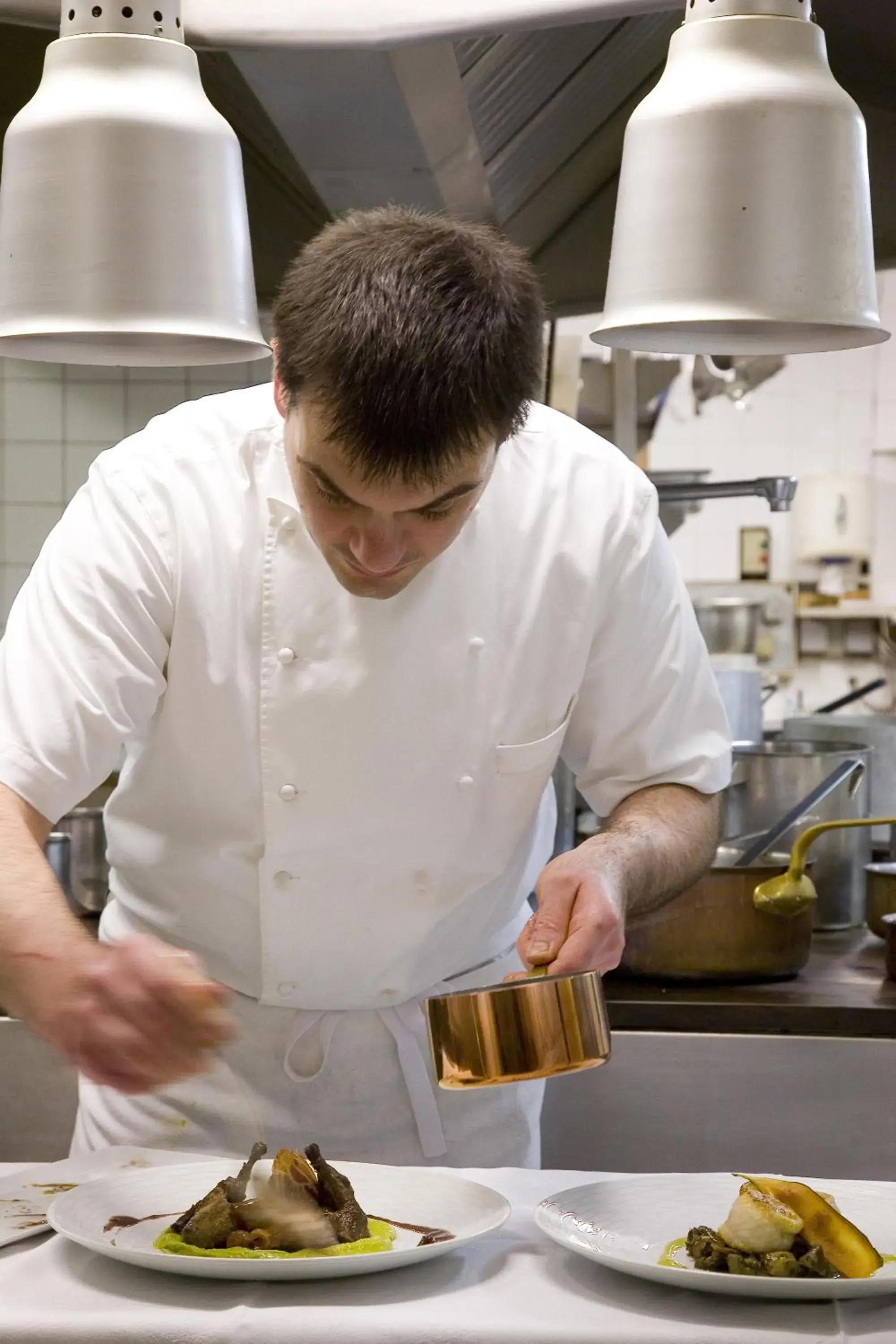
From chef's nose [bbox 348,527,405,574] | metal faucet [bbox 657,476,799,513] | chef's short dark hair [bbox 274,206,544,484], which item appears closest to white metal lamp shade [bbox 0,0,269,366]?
chef's short dark hair [bbox 274,206,544,484]

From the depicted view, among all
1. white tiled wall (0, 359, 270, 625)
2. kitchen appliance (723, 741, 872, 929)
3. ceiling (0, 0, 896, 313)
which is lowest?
kitchen appliance (723, 741, 872, 929)

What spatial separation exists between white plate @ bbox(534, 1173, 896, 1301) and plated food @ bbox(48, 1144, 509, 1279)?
7 cm

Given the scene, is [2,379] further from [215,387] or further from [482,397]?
[482,397]

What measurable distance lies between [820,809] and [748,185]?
72.3 inches

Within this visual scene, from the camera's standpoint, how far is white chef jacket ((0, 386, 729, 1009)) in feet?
5.50

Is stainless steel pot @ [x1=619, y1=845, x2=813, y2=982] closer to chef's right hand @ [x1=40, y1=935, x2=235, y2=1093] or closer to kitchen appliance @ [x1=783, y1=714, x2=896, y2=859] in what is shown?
kitchen appliance @ [x1=783, y1=714, x2=896, y2=859]

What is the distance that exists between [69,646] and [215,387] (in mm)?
2061

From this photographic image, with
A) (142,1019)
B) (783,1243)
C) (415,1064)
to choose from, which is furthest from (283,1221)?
(415,1064)

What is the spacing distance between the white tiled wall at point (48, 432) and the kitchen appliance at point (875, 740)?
5.34 feet

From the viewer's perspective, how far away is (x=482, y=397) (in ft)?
4.42

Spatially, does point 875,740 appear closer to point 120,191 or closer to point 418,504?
point 418,504

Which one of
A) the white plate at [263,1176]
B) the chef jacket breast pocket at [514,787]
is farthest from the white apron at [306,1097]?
the white plate at [263,1176]

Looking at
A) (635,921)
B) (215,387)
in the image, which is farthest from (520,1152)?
(215,387)

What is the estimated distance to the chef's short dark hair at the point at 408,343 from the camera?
1.31 meters
